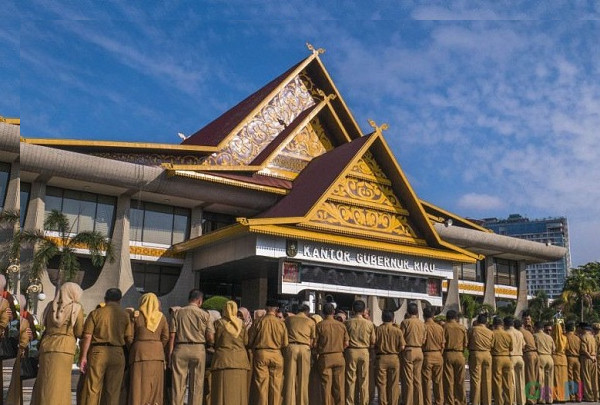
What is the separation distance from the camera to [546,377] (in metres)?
13.4

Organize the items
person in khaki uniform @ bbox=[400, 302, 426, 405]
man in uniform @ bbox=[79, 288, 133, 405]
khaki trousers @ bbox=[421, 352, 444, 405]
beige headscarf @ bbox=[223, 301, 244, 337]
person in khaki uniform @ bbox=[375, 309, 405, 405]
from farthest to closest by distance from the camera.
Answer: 1. khaki trousers @ bbox=[421, 352, 444, 405]
2. person in khaki uniform @ bbox=[400, 302, 426, 405]
3. person in khaki uniform @ bbox=[375, 309, 405, 405]
4. beige headscarf @ bbox=[223, 301, 244, 337]
5. man in uniform @ bbox=[79, 288, 133, 405]

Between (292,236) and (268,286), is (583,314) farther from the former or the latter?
(292,236)

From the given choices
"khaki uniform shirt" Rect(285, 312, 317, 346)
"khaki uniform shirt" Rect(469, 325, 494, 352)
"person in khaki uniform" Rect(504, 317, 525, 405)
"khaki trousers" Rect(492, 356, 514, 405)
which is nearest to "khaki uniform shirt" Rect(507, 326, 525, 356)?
"person in khaki uniform" Rect(504, 317, 525, 405)

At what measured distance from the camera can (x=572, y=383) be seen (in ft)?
45.8

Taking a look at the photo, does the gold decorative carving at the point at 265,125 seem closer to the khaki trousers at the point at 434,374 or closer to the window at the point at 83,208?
the window at the point at 83,208

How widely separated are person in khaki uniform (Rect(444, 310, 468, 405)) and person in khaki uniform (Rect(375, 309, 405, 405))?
3.75 ft

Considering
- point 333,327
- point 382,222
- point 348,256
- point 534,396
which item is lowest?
point 534,396

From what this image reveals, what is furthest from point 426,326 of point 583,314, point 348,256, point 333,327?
point 583,314

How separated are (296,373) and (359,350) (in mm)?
1322

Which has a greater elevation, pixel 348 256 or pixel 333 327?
pixel 348 256

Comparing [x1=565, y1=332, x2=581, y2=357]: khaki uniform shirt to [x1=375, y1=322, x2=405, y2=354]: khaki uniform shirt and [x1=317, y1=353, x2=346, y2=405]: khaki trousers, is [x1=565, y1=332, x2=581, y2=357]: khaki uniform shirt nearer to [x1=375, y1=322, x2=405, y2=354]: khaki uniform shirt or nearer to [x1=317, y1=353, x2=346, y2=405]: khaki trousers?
[x1=375, y1=322, x2=405, y2=354]: khaki uniform shirt

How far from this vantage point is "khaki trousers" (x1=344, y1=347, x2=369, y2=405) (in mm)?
10414

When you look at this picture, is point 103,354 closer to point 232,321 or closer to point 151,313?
point 151,313

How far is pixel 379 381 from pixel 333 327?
62.7 inches
